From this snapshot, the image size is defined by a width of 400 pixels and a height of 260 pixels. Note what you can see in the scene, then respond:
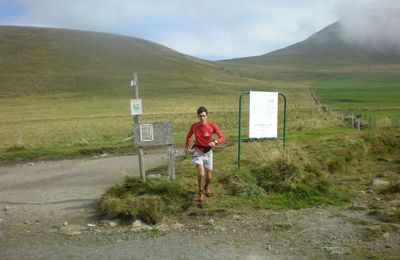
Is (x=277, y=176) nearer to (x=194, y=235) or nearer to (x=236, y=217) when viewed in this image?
(x=236, y=217)

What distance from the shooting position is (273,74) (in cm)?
13950

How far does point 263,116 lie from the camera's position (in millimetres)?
10562

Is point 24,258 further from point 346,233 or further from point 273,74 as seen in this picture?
point 273,74

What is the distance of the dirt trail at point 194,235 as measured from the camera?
6.05 metres

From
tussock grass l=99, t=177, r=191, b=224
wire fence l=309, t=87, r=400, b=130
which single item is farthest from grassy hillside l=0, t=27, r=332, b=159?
tussock grass l=99, t=177, r=191, b=224

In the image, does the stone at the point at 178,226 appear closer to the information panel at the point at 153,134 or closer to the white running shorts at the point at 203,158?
the white running shorts at the point at 203,158

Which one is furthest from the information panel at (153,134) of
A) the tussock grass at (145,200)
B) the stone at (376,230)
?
the stone at (376,230)

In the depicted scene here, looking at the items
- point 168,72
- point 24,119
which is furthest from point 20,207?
point 168,72

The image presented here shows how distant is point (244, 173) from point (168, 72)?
96.6 meters

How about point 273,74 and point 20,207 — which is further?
point 273,74

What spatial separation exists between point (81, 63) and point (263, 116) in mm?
99949

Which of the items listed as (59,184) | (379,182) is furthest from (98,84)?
(379,182)

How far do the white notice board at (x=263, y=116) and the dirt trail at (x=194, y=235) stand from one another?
9.80 feet

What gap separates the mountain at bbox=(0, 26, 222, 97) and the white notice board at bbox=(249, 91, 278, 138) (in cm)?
6586
